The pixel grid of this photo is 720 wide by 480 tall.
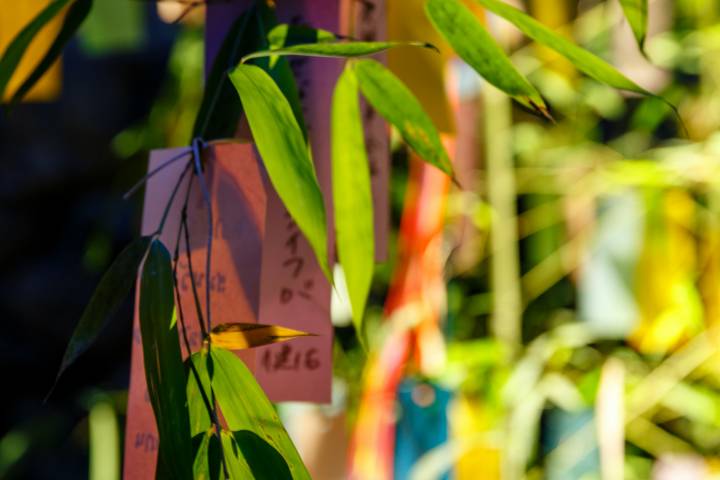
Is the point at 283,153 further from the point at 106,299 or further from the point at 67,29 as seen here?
the point at 67,29

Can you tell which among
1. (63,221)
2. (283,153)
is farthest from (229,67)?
(63,221)

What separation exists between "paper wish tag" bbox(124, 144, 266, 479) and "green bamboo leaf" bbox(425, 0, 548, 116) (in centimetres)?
11

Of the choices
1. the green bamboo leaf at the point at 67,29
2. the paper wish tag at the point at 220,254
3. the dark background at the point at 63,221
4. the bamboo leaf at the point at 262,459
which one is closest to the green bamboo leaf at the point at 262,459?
the bamboo leaf at the point at 262,459

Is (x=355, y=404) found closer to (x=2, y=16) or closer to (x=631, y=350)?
(x=631, y=350)

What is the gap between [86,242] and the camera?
166 cm

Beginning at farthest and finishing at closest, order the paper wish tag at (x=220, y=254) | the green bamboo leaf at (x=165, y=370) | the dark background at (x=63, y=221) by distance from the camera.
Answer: the dark background at (x=63, y=221) → the paper wish tag at (x=220, y=254) → the green bamboo leaf at (x=165, y=370)

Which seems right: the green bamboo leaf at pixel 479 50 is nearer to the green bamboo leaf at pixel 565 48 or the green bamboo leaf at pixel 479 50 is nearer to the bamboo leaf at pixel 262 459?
the green bamboo leaf at pixel 565 48

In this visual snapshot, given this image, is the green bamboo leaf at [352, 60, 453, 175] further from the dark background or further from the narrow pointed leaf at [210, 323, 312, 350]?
the dark background

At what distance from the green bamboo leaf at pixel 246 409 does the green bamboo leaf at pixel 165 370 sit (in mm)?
12

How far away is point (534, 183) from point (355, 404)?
342 mm

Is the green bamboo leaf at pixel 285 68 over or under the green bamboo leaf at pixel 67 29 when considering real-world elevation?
under

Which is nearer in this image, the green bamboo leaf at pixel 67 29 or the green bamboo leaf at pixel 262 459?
the green bamboo leaf at pixel 262 459

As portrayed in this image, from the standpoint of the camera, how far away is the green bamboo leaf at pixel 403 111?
0.36 metres

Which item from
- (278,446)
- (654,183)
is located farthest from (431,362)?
(278,446)
